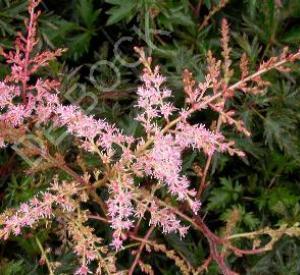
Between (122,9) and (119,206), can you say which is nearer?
(119,206)

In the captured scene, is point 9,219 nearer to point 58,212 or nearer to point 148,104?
point 58,212

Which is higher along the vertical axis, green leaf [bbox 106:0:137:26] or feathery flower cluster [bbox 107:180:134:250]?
green leaf [bbox 106:0:137:26]

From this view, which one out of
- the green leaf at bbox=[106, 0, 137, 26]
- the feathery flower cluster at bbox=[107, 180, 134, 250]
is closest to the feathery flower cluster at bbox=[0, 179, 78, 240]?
the feathery flower cluster at bbox=[107, 180, 134, 250]

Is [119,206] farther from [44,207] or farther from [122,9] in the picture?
[122,9]

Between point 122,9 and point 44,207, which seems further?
point 122,9

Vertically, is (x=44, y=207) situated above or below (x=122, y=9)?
below

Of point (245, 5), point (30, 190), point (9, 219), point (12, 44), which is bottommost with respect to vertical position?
point (30, 190)

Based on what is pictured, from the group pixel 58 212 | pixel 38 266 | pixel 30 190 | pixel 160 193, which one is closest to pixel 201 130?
pixel 58 212

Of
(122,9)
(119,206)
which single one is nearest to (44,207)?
(119,206)

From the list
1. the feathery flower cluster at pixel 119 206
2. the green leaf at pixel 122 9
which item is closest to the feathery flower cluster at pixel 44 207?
the feathery flower cluster at pixel 119 206

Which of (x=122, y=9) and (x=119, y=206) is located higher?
(x=122, y=9)

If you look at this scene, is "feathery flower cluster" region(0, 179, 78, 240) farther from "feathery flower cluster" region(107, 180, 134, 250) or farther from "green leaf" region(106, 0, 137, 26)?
"green leaf" region(106, 0, 137, 26)
